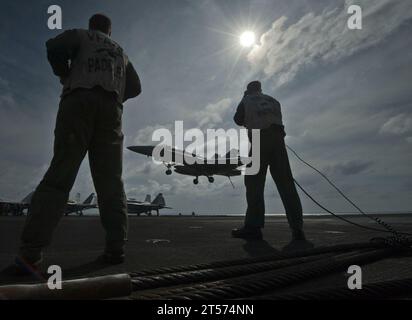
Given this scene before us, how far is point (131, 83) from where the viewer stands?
320 centimetres

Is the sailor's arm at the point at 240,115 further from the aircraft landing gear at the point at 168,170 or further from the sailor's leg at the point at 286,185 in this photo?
the aircraft landing gear at the point at 168,170

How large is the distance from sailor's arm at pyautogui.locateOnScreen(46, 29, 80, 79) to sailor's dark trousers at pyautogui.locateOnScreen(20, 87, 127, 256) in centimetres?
28

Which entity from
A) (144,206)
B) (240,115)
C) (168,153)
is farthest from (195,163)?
(240,115)

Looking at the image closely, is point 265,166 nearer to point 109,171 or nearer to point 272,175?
point 272,175

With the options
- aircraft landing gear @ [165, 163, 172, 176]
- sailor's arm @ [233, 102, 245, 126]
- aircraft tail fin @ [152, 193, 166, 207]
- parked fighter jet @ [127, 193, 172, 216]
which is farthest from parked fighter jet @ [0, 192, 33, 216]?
sailor's arm @ [233, 102, 245, 126]

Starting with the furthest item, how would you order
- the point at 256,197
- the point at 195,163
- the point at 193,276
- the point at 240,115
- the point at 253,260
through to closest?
the point at 195,163 → the point at 240,115 → the point at 256,197 → the point at 253,260 → the point at 193,276

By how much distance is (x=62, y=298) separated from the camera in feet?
3.73

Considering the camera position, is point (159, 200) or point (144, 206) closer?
point (144, 206)

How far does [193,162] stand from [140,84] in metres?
31.4

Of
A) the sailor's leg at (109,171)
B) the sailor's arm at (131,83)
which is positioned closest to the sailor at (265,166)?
the sailor's arm at (131,83)

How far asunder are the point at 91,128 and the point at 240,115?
2.93m

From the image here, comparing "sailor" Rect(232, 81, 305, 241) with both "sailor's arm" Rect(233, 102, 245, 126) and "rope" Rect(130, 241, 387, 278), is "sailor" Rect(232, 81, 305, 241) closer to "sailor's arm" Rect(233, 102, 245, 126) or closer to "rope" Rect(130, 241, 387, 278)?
"sailor's arm" Rect(233, 102, 245, 126)

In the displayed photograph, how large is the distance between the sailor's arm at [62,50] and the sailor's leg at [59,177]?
30 cm
